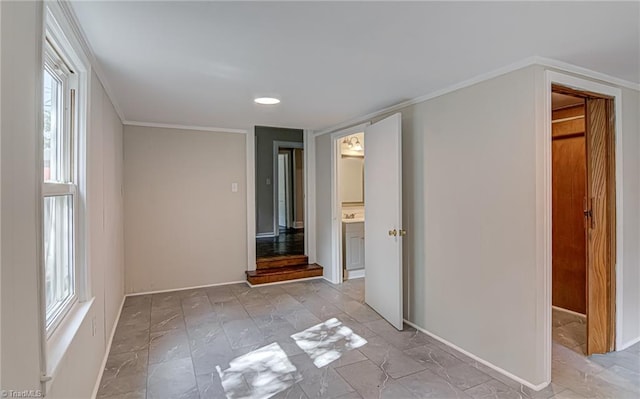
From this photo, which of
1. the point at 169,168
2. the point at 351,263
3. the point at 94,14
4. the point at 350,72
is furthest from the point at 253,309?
the point at 94,14

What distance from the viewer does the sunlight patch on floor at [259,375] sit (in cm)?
218

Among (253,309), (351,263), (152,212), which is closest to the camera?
(253,309)

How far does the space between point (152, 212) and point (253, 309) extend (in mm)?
1839

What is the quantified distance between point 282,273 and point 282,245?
5.18ft

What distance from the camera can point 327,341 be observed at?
9.53ft

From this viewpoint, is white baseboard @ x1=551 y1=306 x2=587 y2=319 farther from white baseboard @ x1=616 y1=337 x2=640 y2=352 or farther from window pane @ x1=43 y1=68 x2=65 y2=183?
window pane @ x1=43 y1=68 x2=65 y2=183

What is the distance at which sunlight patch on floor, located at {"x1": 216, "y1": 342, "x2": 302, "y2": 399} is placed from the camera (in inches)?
85.7

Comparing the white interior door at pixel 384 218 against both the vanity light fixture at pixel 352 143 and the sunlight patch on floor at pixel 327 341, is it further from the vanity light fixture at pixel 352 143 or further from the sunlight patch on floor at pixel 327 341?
the vanity light fixture at pixel 352 143

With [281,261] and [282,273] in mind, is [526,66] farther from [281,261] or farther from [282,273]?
[281,261]

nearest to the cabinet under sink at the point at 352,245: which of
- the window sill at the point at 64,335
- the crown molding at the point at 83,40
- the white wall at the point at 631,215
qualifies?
the white wall at the point at 631,215

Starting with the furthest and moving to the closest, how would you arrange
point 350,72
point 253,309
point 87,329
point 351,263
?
point 351,263, point 253,309, point 350,72, point 87,329

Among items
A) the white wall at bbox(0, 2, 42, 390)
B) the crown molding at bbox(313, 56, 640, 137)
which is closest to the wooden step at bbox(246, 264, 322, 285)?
the crown molding at bbox(313, 56, 640, 137)

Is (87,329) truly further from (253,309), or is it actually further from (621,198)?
(621,198)

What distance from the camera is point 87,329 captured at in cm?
195
